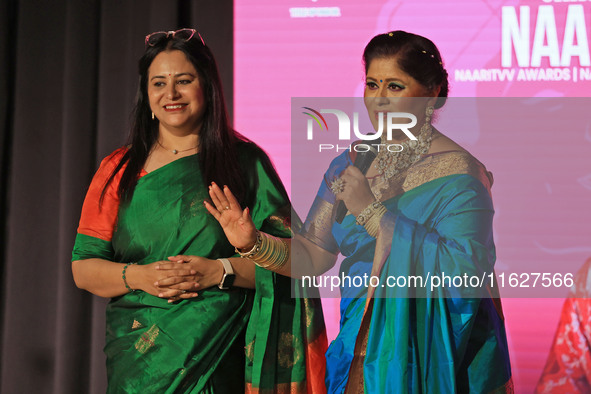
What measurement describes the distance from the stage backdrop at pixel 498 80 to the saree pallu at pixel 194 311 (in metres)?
0.27

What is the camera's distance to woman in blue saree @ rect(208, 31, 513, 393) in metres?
1.54

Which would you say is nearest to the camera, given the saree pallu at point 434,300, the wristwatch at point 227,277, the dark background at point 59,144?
the saree pallu at point 434,300

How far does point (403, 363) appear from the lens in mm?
1524

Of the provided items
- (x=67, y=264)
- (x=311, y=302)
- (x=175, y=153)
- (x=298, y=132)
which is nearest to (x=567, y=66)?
(x=298, y=132)

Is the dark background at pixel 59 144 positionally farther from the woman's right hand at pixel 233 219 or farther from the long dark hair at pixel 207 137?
the woman's right hand at pixel 233 219

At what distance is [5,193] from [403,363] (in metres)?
1.80

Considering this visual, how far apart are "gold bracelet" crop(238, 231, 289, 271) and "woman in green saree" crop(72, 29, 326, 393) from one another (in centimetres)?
10

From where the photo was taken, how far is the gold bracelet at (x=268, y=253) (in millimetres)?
1659

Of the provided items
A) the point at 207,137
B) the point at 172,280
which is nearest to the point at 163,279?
the point at 172,280

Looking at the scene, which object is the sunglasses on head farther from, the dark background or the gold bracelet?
the gold bracelet

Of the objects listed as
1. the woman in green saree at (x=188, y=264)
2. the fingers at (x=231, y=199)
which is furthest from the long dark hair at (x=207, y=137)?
the fingers at (x=231, y=199)

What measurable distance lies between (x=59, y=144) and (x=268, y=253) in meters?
1.27

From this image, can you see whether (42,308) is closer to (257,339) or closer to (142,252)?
(142,252)

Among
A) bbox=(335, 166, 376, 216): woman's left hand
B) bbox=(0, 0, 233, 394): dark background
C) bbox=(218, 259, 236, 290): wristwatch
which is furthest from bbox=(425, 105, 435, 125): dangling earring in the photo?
bbox=(0, 0, 233, 394): dark background
